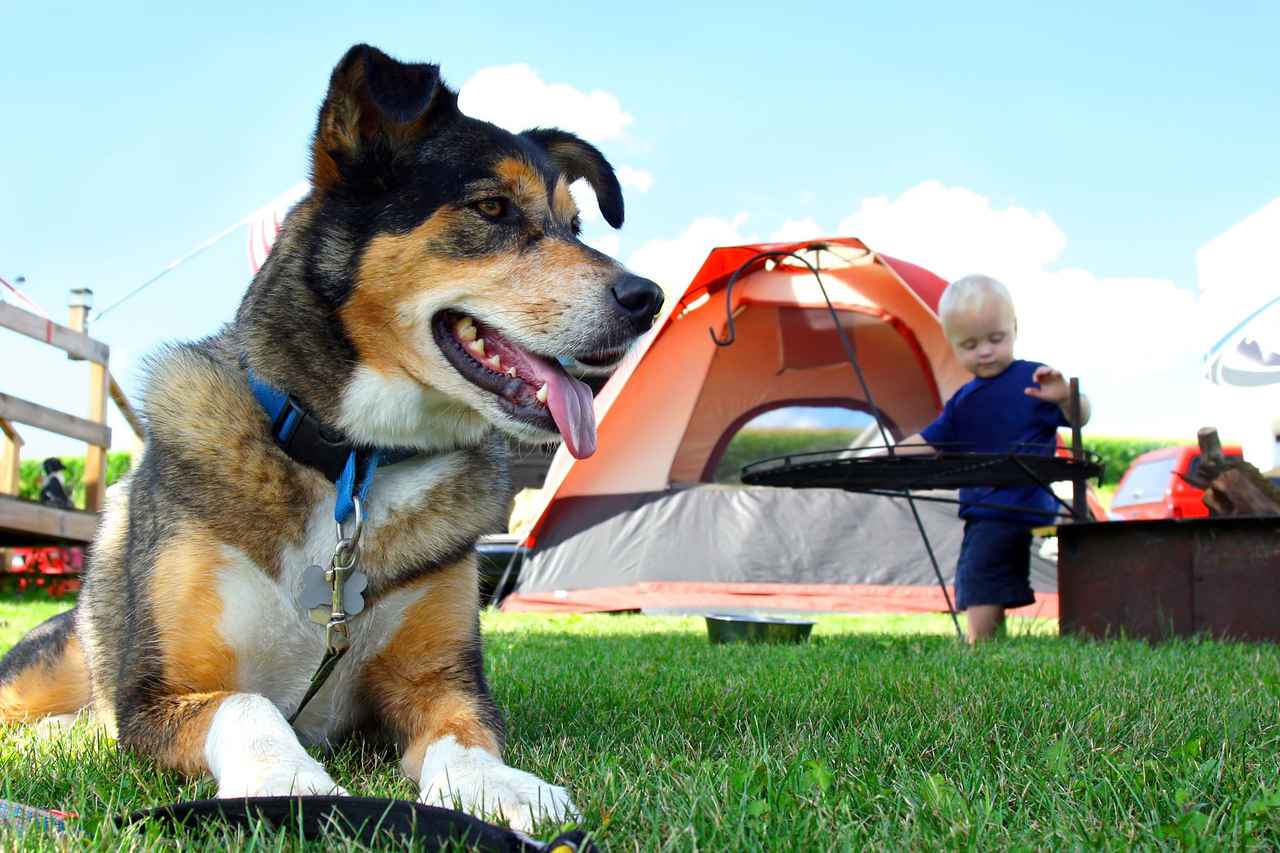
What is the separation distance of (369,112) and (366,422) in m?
0.65

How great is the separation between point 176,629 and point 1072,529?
4211mm

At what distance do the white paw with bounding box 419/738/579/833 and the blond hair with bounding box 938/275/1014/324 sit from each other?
4.12m

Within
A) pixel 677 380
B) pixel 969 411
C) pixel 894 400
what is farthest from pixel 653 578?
pixel 969 411

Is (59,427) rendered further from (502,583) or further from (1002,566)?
(1002,566)

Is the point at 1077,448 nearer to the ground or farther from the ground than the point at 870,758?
farther from the ground

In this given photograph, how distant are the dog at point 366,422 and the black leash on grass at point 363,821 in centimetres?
54

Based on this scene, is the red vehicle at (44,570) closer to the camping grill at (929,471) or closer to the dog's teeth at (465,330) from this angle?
the camping grill at (929,471)

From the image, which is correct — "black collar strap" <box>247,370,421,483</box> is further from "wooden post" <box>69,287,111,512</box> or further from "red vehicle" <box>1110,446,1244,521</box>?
"red vehicle" <box>1110,446,1244,521</box>

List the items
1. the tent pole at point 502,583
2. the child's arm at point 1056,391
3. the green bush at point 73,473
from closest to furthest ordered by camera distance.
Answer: the child's arm at point 1056,391
the tent pole at point 502,583
the green bush at point 73,473

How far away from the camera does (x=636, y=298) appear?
2236 mm

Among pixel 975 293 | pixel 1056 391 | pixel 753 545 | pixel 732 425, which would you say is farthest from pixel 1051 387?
pixel 732 425

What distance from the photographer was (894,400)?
8.88 meters

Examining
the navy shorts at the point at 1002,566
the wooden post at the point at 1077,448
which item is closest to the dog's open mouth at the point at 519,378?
the wooden post at the point at 1077,448

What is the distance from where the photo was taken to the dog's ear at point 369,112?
214cm
